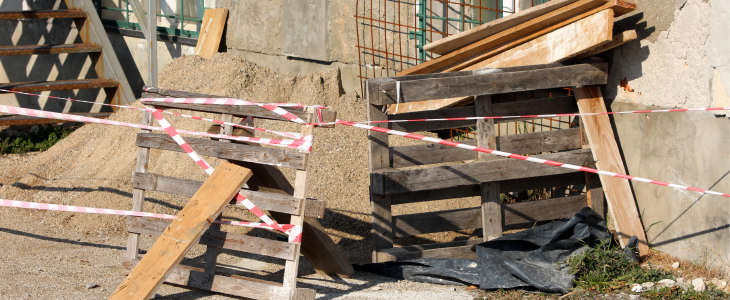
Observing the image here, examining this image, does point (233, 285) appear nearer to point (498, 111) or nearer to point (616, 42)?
point (498, 111)

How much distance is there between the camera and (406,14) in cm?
831

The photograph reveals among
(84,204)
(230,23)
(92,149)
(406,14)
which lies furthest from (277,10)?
(84,204)

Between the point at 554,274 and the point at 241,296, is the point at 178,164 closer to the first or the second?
the point at 241,296

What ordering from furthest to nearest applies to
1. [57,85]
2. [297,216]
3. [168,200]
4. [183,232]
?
[57,85], [168,200], [297,216], [183,232]

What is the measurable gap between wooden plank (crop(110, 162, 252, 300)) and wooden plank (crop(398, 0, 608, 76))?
264cm

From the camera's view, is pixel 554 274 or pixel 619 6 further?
pixel 619 6

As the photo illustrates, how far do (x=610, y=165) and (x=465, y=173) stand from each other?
4.20 feet

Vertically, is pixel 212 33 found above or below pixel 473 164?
above

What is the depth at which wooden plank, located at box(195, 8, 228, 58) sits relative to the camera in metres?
8.89

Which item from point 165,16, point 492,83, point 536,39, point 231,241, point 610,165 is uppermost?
point 165,16

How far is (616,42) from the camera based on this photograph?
15.8ft

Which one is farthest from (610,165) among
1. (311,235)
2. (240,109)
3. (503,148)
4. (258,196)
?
(240,109)

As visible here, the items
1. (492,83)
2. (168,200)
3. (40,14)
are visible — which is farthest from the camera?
(40,14)

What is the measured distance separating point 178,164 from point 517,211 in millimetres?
3795
